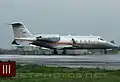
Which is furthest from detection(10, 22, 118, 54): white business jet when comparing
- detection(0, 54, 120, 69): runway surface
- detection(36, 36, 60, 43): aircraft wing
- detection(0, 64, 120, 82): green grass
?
detection(0, 64, 120, 82): green grass

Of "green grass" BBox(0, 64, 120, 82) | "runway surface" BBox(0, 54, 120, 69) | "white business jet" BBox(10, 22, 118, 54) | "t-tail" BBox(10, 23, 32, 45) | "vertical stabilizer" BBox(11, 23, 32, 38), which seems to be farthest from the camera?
"vertical stabilizer" BBox(11, 23, 32, 38)

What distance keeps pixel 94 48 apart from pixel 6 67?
7783 cm

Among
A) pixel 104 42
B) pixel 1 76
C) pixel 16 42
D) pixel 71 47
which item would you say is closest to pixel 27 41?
pixel 16 42

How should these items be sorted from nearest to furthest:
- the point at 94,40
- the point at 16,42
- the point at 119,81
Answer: the point at 119,81 < the point at 94,40 < the point at 16,42

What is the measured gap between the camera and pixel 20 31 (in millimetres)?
103562

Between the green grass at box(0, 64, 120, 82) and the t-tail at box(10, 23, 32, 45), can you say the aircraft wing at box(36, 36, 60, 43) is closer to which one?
the t-tail at box(10, 23, 32, 45)

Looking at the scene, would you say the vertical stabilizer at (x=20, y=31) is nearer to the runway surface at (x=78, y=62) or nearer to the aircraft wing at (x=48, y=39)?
the aircraft wing at (x=48, y=39)

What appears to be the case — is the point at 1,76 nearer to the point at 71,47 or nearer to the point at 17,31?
the point at 71,47

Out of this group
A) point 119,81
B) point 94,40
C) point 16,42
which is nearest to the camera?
point 119,81

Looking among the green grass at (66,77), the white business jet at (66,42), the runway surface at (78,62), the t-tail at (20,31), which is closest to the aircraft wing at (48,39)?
the white business jet at (66,42)

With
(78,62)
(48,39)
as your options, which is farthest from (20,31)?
(78,62)

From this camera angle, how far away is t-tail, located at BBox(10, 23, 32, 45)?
10241cm

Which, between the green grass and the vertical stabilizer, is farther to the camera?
the vertical stabilizer

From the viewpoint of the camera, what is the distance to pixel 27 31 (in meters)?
103
